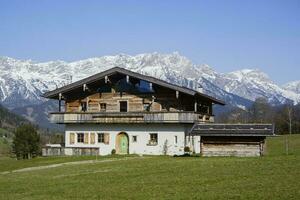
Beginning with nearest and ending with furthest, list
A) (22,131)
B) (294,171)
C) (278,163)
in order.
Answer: (294,171)
(278,163)
(22,131)

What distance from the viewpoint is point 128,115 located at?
2028 inches

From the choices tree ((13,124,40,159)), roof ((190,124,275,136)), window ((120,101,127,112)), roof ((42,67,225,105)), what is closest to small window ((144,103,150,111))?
window ((120,101,127,112))

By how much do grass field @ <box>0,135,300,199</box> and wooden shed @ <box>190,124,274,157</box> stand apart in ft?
33.6

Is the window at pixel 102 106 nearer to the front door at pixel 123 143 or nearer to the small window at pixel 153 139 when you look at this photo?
the front door at pixel 123 143

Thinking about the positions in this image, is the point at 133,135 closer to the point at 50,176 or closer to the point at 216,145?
the point at 216,145

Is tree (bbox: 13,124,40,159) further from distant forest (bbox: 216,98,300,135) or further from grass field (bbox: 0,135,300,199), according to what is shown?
grass field (bbox: 0,135,300,199)

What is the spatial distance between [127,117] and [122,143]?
2.81 meters

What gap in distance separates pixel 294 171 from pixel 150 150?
26.7m

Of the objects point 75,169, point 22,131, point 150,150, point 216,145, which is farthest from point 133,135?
point 22,131

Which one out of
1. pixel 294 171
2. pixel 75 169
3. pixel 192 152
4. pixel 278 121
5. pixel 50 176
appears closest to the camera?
pixel 294 171

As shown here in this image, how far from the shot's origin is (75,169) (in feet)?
115

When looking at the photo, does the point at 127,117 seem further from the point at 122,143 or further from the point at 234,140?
the point at 234,140

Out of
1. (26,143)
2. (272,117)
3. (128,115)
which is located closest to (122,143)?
(128,115)

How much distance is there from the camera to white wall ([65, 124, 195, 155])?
50406 mm
